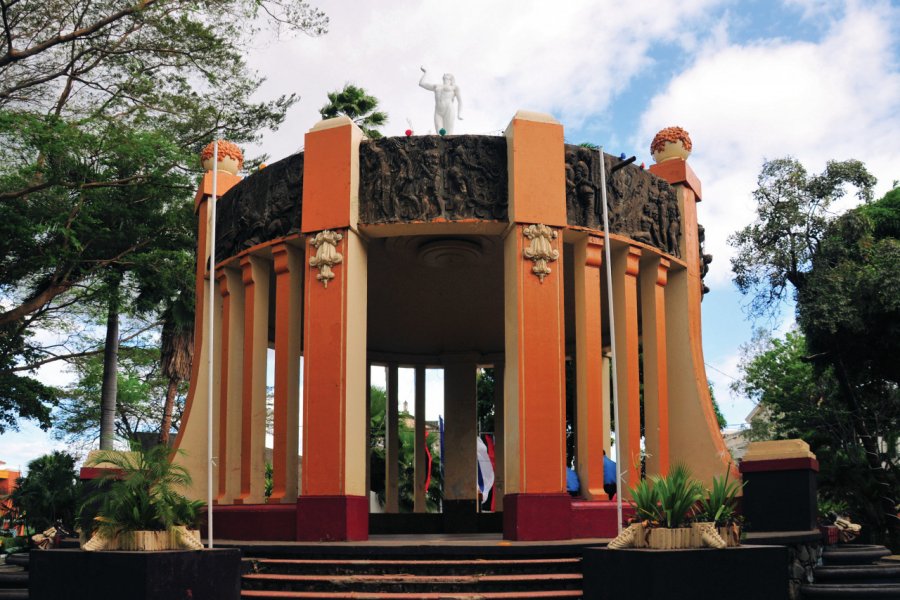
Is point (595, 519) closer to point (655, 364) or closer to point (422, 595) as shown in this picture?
point (655, 364)

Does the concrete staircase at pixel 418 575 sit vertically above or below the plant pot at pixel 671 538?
below

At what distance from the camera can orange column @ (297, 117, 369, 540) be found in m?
13.1

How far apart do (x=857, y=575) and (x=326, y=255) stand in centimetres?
882

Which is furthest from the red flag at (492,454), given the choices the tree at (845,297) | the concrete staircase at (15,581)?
the concrete staircase at (15,581)

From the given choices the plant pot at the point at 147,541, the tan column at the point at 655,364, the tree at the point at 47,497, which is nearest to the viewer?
the plant pot at the point at 147,541

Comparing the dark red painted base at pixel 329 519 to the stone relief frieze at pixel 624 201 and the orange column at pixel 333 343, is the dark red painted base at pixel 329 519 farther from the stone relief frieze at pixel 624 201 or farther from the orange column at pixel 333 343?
the stone relief frieze at pixel 624 201

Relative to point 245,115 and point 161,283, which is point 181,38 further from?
point 161,283

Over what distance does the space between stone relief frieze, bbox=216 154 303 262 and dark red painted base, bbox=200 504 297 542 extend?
436 cm

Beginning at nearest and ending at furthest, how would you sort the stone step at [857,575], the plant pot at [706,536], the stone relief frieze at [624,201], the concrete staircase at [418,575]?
the plant pot at [706,536] < the concrete staircase at [418,575] < the stone step at [857,575] < the stone relief frieze at [624,201]

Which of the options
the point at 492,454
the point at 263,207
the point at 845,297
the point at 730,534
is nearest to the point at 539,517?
the point at 730,534

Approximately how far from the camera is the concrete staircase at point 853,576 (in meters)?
11.3

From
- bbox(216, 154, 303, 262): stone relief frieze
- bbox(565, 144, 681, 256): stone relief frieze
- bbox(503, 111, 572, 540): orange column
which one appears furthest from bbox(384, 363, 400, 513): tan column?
bbox(503, 111, 572, 540): orange column

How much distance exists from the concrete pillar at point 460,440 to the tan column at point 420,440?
92cm

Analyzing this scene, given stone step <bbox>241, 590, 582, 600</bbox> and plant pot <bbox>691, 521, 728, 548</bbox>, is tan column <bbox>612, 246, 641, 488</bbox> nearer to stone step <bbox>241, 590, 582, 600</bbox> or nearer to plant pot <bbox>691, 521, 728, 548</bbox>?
stone step <bbox>241, 590, 582, 600</bbox>
